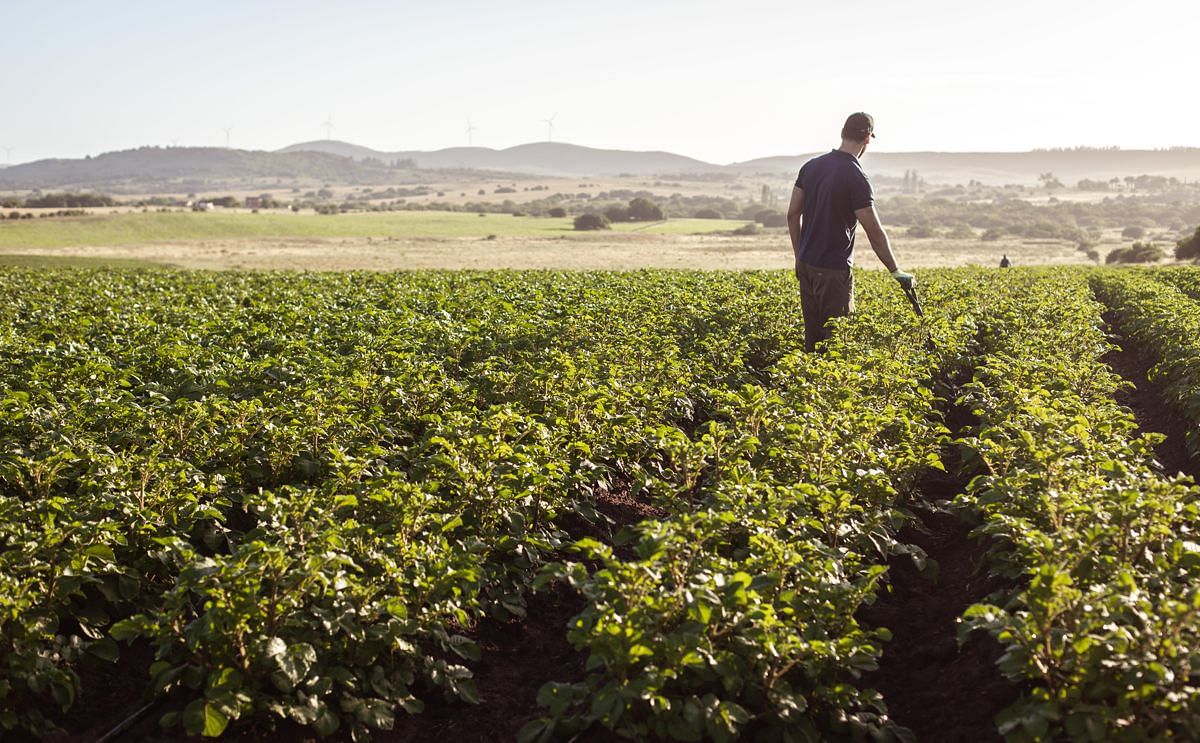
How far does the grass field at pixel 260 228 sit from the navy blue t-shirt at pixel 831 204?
222ft

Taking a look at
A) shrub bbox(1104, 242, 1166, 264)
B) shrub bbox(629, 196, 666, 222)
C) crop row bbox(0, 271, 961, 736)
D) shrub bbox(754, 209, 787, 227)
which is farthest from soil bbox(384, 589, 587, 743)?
shrub bbox(629, 196, 666, 222)

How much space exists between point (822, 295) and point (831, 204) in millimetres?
1168

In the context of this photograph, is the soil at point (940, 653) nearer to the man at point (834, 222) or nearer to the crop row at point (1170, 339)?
the crop row at point (1170, 339)

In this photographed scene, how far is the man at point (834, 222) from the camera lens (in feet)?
31.1

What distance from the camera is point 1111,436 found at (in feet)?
20.7

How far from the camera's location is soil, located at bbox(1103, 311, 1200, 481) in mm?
8941

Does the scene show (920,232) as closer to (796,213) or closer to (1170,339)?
(1170,339)

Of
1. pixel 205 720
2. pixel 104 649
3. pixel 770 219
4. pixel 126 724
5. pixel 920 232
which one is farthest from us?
pixel 770 219

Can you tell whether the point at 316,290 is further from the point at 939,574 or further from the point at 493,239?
the point at 493,239

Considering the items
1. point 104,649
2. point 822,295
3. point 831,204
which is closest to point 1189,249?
point 822,295

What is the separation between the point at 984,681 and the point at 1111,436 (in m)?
2.57

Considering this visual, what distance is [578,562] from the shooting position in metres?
5.73

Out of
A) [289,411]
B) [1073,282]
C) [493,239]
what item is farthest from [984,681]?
[493,239]

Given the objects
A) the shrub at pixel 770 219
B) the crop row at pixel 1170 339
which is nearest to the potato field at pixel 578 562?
the crop row at pixel 1170 339
